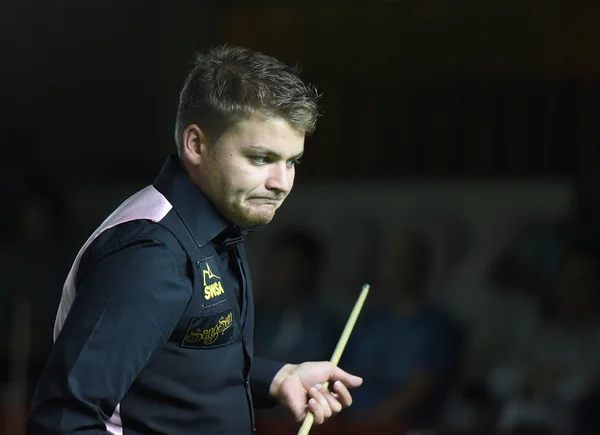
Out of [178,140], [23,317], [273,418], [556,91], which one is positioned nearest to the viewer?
[178,140]

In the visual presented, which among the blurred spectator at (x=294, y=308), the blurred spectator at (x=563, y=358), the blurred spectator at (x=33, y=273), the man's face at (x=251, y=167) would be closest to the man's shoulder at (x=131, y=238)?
the man's face at (x=251, y=167)

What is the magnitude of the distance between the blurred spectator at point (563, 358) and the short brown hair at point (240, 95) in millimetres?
2342

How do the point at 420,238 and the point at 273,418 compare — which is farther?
the point at 420,238

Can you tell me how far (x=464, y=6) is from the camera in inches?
180

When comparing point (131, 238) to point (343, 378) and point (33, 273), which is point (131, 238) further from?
point (33, 273)

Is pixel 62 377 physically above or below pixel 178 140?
below

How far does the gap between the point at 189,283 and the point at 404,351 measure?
2643 mm

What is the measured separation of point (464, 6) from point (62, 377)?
346 cm

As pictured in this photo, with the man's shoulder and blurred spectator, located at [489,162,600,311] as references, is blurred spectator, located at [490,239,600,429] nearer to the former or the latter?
blurred spectator, located at [489,162,600,311]

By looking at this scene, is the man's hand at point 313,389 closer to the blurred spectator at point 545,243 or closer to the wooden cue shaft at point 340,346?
the wooden cue shaft at point 340,346

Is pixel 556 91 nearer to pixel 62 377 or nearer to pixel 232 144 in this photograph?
pixel 232 144

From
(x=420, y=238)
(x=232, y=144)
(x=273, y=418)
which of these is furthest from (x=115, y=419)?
(x=420, y=238)

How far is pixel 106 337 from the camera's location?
4.98 feet

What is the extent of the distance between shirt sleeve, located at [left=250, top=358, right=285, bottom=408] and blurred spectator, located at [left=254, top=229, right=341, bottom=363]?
2.20m
